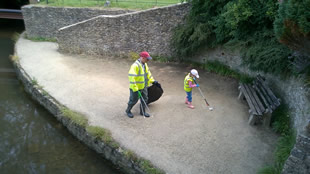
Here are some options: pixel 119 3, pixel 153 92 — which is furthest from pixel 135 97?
pixel 119 3

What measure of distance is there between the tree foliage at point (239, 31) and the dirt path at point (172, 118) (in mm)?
1255

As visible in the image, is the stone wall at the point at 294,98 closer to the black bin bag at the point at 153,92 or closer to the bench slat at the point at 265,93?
the bench slat at the point at 265,93

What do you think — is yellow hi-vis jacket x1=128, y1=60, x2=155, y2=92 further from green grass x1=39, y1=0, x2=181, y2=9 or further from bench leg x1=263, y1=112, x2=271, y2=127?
green grass x1=39, y1=0, x2=181, y2=9

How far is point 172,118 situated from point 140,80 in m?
1.41

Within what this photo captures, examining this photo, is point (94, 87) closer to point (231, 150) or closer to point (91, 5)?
point (231, 150)

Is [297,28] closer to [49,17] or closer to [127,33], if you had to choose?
[127,33]

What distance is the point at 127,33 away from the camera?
1130 centimetres

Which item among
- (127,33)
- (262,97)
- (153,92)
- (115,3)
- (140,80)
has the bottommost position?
(153,92)

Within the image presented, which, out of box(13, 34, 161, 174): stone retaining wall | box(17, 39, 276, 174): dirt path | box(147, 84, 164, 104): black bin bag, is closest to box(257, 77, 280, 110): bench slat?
box(17, 39, 276, 174): dirt path

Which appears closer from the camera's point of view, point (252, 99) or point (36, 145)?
point (36, 145)

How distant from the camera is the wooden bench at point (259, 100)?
6447 mm

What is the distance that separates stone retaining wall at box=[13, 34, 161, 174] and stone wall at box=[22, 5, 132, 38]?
5.85 meters

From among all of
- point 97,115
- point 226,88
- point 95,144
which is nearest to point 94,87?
point 97,115

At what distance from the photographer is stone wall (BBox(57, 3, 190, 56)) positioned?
10.6 m
